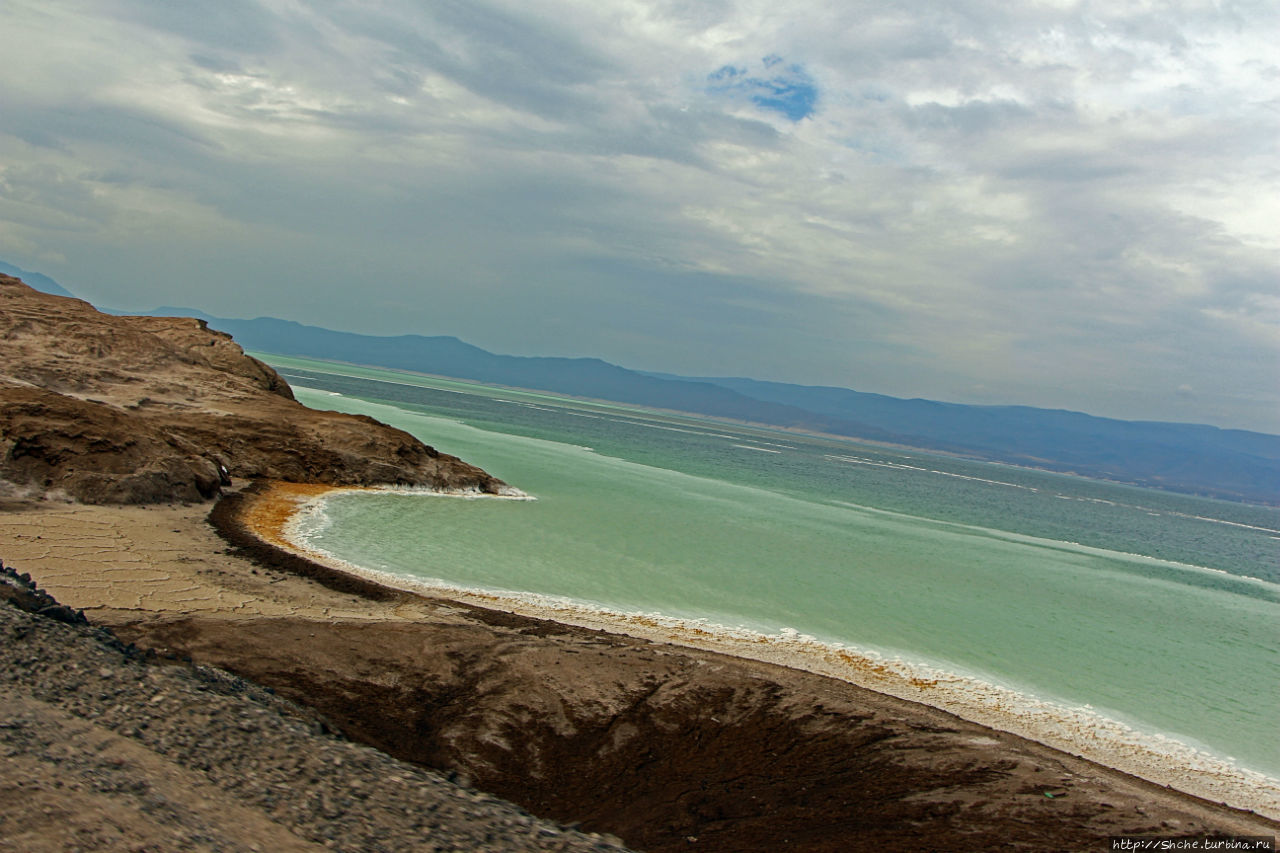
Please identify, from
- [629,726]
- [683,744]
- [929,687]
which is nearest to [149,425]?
[629,726]

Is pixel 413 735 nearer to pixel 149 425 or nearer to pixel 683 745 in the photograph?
pixel 683 745

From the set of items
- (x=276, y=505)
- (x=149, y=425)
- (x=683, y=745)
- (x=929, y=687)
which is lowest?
(x=276, y=505)

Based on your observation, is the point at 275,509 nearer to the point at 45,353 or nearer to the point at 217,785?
the point at 45,353

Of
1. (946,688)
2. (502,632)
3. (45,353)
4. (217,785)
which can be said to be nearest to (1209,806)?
(946,688)

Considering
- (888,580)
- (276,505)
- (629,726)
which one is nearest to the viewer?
(629,726)

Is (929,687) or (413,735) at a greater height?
(413,735)

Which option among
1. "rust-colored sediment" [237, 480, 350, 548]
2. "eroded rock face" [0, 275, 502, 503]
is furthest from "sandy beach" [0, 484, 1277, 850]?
"eroded rock face" [0, 275, 502, 503]

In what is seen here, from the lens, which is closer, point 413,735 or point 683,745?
point 413,735

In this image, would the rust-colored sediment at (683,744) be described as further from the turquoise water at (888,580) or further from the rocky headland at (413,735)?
the turquoise water at (888,580)
